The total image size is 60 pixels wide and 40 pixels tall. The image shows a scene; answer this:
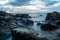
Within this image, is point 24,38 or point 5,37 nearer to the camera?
point 24,38

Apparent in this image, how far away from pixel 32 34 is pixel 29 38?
599mm

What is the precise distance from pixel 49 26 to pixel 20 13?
91.1ft

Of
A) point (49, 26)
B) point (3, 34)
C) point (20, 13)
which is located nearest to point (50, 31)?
point (49, 26)

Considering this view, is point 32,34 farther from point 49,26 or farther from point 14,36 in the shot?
point 49,26

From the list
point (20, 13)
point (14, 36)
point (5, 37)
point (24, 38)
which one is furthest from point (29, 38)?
point (20, 13)

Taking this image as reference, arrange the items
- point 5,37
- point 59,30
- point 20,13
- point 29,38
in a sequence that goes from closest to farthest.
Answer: point 29,38, point 5,37, point 59,30, point 20,13

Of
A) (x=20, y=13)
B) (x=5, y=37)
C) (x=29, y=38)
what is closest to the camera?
(x=29, y=38)

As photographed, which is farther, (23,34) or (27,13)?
(27,13)

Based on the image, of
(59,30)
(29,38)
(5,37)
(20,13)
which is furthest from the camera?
(20,13)

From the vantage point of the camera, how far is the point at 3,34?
19.3 m

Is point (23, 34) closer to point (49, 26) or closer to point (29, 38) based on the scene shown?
A: point (29, 38)

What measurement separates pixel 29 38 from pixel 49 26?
806 cm

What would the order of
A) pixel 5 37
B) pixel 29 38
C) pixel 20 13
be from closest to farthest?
pixel 29 38 < pixel 5 37 < pixel 20 13

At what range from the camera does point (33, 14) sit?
176 ft
